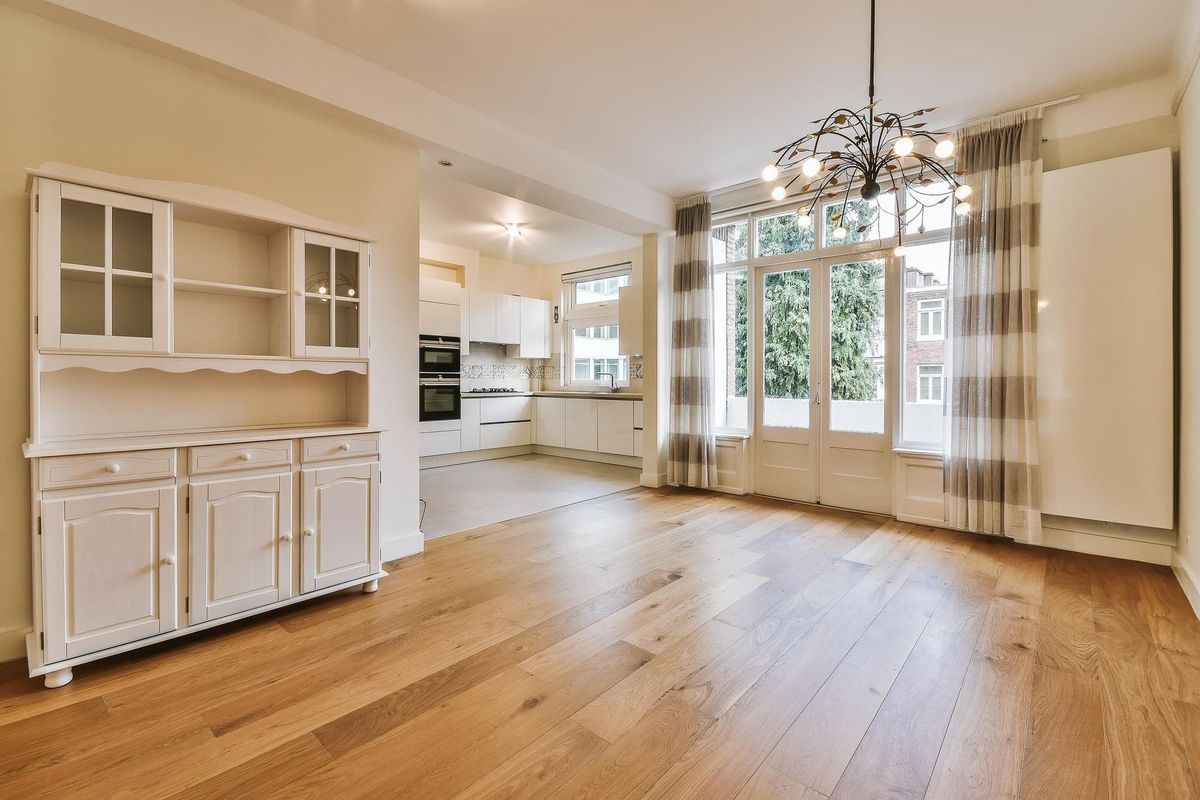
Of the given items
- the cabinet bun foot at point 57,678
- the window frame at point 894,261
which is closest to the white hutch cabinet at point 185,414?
the cabinet bun foot at point 57,678

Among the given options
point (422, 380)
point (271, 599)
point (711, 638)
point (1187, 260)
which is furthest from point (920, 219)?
point (422, 380)

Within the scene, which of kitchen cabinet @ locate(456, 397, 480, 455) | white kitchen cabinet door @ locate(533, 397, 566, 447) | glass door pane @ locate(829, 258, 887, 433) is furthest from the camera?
white kitchen cabinet door @ locate(533, 397, 566, 447)

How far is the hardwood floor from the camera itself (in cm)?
148

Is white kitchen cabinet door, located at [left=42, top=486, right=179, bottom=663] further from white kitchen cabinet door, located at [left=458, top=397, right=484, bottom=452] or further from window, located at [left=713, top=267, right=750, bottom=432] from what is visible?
white kitchen cabinet door, located at [left=458, top=397, right=484, bottom=452]

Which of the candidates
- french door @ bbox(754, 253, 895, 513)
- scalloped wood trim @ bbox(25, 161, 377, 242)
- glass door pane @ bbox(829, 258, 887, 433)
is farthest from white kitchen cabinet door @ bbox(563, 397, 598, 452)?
scalloped wood trim @ bbox(25, 161, 377, 242)

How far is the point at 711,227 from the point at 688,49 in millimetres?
2294

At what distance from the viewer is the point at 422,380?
637 centimetres

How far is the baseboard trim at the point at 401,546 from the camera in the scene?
323 cm

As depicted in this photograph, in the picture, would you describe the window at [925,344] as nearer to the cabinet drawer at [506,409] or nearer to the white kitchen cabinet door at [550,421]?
the white kitchen cabinet door at [550,421]

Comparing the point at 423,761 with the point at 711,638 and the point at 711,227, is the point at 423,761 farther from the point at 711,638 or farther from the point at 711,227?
the point at 711,227

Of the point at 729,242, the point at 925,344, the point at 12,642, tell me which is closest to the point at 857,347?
the point at 925,344

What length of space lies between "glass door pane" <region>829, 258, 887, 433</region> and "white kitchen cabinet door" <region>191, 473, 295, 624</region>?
Result: 13.4ft

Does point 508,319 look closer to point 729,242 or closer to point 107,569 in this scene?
point 729,242

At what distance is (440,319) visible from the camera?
22.0 ft
